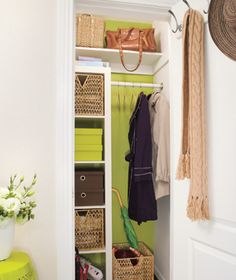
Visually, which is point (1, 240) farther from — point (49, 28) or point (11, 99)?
point (49, 28)

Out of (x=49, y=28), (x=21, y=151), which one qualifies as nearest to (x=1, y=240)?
(x=21, y=151)

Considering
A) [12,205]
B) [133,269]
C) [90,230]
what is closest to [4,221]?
[12,205]

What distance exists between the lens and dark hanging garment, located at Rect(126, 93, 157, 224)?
203cm

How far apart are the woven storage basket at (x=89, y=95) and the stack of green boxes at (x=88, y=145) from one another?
6.1 inches

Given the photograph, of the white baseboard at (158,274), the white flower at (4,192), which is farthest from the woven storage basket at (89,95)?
the white baseboard at (158,274)

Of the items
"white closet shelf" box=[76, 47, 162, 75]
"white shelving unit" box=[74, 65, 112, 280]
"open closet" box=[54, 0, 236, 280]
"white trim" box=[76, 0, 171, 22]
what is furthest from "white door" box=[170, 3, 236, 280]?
"white closet shelf" box=[76, 47, 162, 75]

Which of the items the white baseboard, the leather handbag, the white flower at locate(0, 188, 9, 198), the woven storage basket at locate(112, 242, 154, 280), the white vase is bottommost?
the white baseboard

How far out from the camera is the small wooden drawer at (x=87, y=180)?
203 centimetres

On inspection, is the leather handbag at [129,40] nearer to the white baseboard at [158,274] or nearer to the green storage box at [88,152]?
the green storage box at [88,152]

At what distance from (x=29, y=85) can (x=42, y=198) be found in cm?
52

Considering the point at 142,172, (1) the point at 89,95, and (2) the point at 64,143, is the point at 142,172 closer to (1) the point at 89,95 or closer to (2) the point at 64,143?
(1) the point at 89,95

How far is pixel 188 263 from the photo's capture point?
4.11 feet

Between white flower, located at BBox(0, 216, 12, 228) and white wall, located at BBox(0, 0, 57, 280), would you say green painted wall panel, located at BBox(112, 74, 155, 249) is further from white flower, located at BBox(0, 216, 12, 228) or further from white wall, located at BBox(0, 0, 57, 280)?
white flower, located at BBox(0, 216, 12, 228)

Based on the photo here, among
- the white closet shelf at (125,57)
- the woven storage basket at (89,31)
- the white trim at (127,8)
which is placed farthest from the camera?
the white closet shelf at (125,57)
